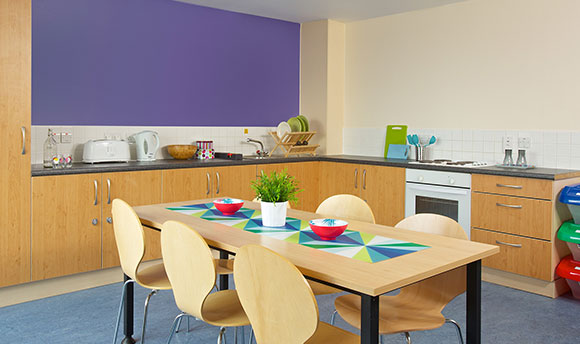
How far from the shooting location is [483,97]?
4.97 metres

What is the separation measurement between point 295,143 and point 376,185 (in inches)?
42.6

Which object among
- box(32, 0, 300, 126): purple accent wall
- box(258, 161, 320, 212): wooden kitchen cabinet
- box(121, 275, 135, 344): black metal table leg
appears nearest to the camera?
box(121, 275, 135, 344): black metal table leg

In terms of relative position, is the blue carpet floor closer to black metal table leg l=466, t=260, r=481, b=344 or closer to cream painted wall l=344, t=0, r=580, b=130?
black metal table leg l=466, t=260, r=481, b=344

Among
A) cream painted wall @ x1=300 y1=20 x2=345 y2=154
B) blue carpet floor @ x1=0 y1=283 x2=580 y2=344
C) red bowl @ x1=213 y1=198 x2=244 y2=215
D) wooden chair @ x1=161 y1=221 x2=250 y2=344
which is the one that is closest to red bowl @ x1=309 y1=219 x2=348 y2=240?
wooden chair @ x1=161 y1=221 x2=250 y2=344

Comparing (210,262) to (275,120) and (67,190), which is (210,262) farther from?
(275,120)

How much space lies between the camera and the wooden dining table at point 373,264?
1.76 m

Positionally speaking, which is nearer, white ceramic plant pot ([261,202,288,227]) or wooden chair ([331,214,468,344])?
wooden chair ([331,214,468,344])

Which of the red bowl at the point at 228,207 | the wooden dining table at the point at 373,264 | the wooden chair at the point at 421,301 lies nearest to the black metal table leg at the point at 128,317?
the wooden dining table at the point at 373,264

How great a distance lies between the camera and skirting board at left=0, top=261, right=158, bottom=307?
3746 millimetres

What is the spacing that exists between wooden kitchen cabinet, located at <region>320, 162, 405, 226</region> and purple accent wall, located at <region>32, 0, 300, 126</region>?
1.12 meters

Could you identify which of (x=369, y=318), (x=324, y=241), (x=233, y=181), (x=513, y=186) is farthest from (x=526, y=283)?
(x=369, y=318)

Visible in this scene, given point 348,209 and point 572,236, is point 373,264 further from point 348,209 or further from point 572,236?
point 572,236

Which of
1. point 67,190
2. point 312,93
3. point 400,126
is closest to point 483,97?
point 400,126

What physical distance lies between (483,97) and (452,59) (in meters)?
0.52
